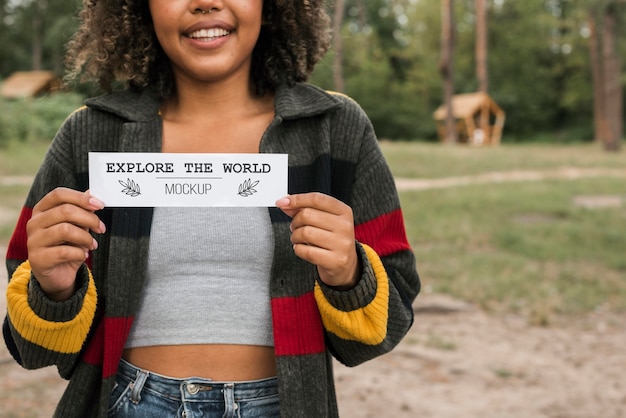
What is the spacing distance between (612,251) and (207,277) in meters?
6.65

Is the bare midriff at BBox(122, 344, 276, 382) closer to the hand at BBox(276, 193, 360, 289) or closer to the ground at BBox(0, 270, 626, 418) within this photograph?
the hand at BBox(276, 193, 360, 289)

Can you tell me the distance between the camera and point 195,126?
1.71 meters

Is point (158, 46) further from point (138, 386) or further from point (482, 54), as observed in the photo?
point (482, 54)

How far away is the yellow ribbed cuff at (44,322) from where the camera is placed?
1413 millimetres

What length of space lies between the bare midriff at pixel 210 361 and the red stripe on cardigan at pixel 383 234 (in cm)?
29

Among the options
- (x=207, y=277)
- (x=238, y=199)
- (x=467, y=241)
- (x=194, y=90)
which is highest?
(x=194, y=90)

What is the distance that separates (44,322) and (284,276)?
1.49 ft

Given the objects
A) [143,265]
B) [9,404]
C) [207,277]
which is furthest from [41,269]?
[9,404]

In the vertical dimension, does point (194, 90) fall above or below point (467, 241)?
above

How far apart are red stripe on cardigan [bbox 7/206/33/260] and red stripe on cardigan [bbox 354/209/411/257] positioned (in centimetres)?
66

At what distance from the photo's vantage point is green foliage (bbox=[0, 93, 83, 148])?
1625 cm

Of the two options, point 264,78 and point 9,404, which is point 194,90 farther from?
point 9,404

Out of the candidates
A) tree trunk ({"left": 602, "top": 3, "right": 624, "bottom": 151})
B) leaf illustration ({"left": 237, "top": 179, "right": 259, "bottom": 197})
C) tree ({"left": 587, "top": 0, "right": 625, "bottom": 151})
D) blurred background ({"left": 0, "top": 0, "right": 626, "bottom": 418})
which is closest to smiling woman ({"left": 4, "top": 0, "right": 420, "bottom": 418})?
leaf illustration ({"left": 237, "top": 179, "right": 259, "bottom": 197})

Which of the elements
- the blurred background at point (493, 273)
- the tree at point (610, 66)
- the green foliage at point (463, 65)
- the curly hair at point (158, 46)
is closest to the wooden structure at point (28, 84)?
the green foliage at point (463, 65)
